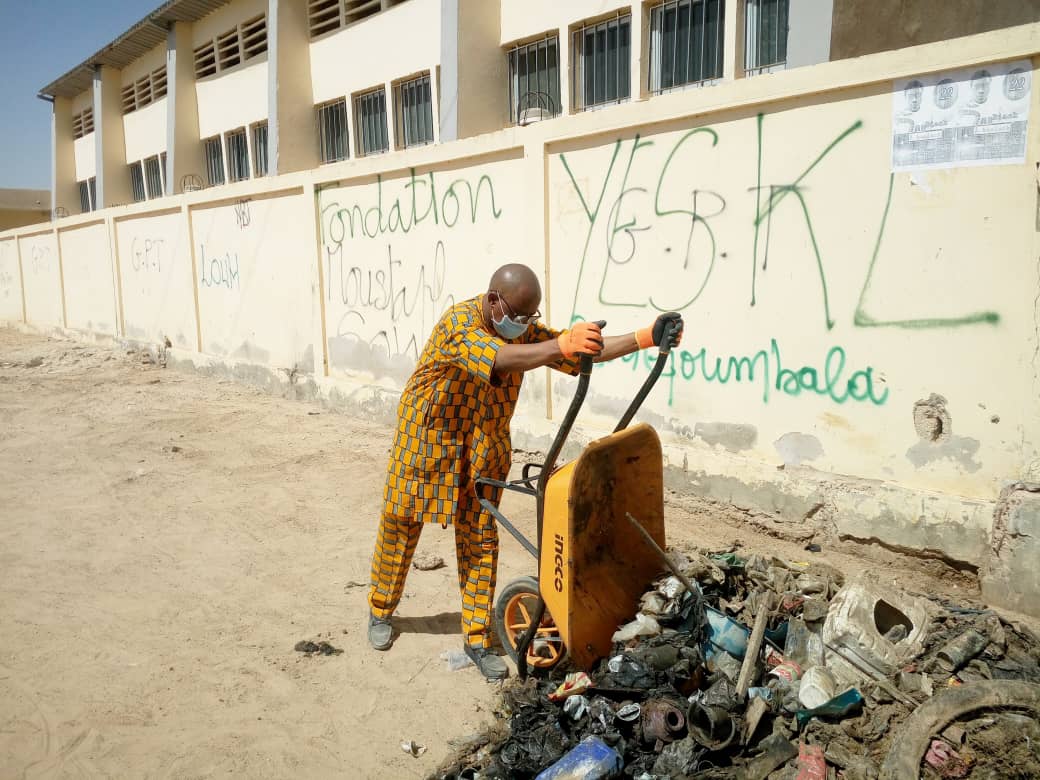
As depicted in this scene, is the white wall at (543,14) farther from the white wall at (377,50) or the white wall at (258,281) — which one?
the white wall at (258,281)

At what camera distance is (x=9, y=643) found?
323 cm

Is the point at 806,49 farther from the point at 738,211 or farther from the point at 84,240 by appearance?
the point at 84,240

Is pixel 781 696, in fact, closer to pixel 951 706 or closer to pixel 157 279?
pixel 951 706

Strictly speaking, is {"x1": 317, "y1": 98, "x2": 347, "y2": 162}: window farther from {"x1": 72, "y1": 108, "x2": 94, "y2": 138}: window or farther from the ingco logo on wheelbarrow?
{"x1": 72, "y1": 108, "x2": 94, "y2": 138}: window

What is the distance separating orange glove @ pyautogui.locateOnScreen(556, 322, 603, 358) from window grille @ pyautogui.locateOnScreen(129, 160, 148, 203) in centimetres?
2156

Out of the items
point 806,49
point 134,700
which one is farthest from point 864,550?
point 806,49

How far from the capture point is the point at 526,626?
9.66ft

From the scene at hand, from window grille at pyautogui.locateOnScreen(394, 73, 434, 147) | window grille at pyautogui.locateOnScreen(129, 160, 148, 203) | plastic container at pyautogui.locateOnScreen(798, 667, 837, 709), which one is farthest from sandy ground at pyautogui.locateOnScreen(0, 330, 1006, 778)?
window grille at pyautogui.locateOnScreen(129, 160, 148, 203)

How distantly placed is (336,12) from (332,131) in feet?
6.64

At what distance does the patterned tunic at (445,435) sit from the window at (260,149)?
1393 centimetres

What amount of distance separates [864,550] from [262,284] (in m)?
7.31

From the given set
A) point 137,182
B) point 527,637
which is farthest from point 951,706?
point 137,182

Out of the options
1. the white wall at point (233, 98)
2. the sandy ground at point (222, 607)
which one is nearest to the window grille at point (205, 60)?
the white wall at point (233, 98)

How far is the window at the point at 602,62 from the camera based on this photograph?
820cm
